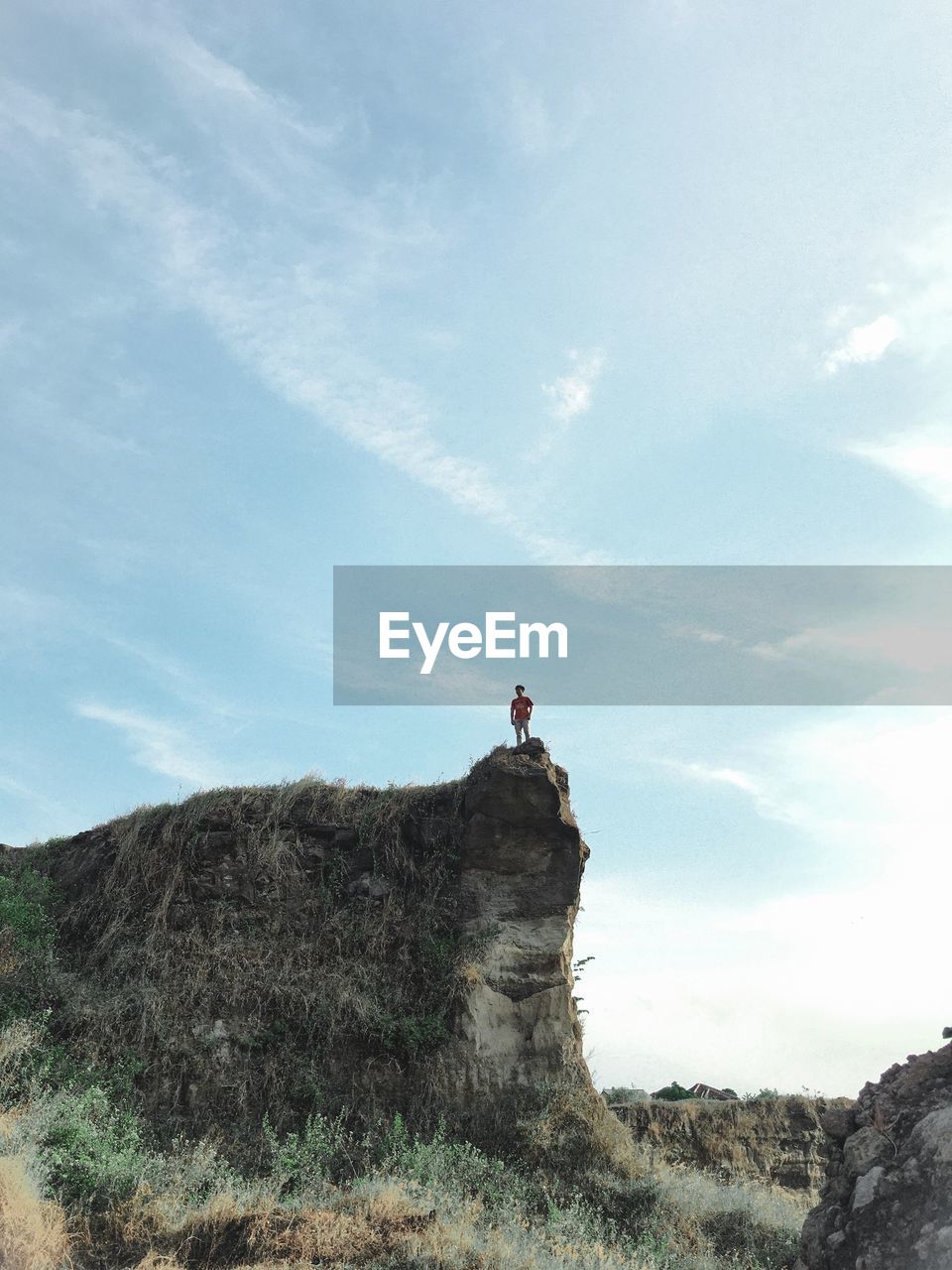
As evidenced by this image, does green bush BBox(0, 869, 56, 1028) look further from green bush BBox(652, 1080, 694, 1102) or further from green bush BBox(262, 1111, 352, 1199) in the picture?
green bush BBox(652, 1080, 694, 1102)

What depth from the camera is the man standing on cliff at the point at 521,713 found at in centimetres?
1708

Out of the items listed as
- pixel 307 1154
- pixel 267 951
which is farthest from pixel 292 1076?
pixel 267 951

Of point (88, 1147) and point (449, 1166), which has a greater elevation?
point (88, 1147)

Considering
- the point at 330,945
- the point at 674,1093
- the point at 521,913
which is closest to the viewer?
the point at 330,945

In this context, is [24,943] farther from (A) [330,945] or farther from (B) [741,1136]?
(B) [741,1136]

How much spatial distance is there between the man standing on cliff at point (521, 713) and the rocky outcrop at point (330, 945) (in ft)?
2.52

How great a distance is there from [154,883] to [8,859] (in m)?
4.01

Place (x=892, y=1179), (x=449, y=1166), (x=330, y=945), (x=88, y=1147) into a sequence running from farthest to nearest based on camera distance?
(x=330, y=945), (x=449, y=1166), (x=88, y=1147), (x=892, y=1179)

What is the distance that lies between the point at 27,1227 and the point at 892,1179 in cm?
736

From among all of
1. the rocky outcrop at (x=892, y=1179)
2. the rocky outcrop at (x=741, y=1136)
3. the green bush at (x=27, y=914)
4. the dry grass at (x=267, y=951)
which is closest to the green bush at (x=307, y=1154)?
the dry grass at (x=267, y=951)

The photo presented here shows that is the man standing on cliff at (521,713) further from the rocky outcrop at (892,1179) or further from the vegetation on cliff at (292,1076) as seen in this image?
the rocky outcrop at (892,1179)

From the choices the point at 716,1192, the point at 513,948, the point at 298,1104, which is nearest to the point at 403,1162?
the point at 298,1104

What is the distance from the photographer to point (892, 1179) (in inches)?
266

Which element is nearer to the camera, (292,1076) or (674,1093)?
(292,1076)
